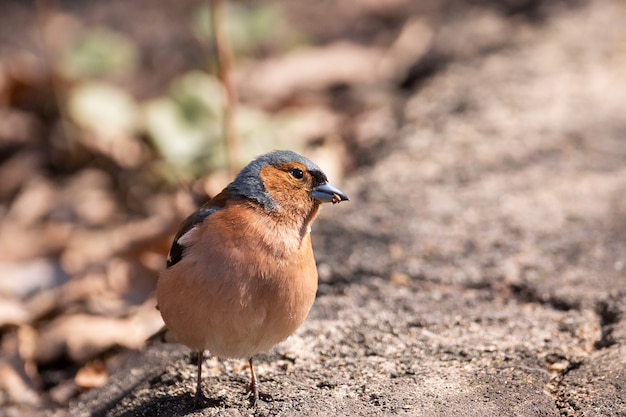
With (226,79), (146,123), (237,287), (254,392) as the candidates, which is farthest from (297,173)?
(146,123)

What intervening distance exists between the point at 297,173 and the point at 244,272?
0.57 meters

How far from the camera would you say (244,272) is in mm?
3299

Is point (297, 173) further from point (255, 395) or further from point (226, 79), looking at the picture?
point (226, 79)

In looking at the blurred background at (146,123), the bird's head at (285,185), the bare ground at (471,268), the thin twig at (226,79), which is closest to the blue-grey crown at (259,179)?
the bird's head at (285,185)

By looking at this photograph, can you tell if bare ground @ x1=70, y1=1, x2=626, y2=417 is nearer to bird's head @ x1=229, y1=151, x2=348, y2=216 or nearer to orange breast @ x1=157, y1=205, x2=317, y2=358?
orange breast @ x1=157, y1=205, x2=317, y2=358

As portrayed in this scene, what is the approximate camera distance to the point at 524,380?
11.5 ft

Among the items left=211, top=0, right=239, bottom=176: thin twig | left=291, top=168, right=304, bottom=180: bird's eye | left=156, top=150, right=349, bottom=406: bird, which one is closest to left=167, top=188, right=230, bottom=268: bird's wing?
left=156, top=150, right=349, bottom=406: bird

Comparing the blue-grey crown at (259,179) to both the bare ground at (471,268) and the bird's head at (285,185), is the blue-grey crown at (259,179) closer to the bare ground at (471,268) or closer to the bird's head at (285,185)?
the bird's head at (285,185)

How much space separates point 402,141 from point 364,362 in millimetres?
2566

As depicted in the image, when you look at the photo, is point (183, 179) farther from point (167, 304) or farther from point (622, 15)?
point (622, 15)

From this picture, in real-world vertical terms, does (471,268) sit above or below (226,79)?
below

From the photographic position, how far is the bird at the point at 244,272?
3291mm

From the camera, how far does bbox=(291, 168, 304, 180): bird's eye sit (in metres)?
3.67

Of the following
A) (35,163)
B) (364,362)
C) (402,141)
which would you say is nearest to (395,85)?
(402,141)
